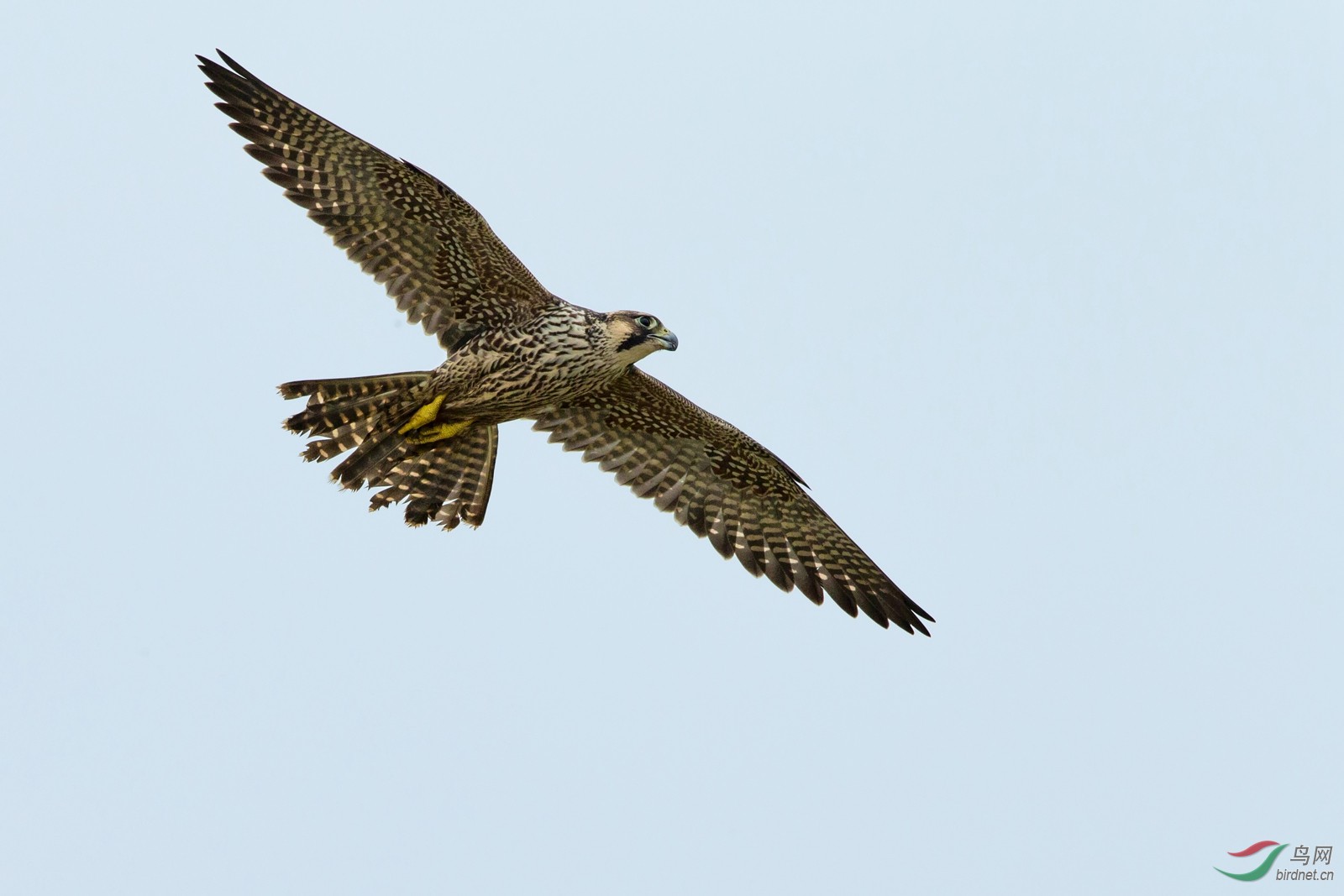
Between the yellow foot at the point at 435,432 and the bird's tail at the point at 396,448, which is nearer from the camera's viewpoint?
the bird's tail at the point at 396,448

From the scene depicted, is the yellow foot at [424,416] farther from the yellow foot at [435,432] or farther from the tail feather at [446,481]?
the tail feather at [446,481]

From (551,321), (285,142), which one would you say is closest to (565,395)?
(551,321)

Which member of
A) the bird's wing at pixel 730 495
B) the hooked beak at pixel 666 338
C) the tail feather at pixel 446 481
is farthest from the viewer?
the bird's wing at pixel 730 495

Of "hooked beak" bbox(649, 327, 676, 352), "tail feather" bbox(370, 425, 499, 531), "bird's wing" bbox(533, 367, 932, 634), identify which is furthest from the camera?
"bird's wing" bbox(533, 367, 932, 634)

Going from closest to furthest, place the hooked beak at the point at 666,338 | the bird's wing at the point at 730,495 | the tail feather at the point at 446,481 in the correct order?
the hooked beak at the point at 666,338 < the tail feather at the point at 446,481 < the bird's wing at the point at 730,495

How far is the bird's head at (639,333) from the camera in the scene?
1329cm

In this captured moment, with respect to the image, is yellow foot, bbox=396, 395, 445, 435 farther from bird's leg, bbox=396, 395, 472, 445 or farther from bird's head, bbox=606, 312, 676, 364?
bird's head, bbox=606, 312, 676, 364

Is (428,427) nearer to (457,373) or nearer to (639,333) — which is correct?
(457,373)

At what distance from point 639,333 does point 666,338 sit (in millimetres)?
193

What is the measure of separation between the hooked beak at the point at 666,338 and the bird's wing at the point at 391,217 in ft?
2.91

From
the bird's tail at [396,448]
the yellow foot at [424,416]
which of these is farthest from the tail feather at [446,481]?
the yellow foot at [424,416]

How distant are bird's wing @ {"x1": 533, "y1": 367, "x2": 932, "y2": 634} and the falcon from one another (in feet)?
0.05

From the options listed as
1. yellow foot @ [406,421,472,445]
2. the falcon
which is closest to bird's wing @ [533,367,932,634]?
the falcon

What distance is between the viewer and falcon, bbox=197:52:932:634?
1333 centimetres
